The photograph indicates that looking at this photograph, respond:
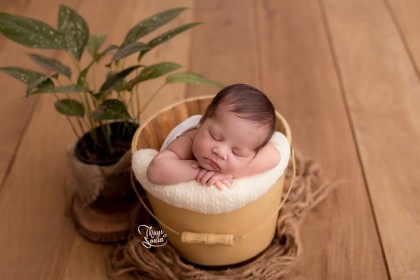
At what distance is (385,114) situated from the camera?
1.25 metres

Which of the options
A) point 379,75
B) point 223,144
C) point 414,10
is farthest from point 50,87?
point 414,10

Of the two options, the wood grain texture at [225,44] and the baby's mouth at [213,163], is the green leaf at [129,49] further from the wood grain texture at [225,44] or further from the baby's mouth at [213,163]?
the wood grain texture at [225,44]

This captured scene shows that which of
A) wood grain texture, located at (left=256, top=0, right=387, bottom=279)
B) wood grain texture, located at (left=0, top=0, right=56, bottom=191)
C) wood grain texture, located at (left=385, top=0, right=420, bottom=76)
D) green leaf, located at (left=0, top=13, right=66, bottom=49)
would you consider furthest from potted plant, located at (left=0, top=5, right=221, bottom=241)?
wood grain texture, located at (left=385, top=0, right=420, bottom=76)

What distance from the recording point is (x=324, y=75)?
1.41m

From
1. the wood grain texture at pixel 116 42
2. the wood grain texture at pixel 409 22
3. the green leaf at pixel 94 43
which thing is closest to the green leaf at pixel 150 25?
the green leaf at pixel 94 43

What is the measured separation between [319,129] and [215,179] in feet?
1.81

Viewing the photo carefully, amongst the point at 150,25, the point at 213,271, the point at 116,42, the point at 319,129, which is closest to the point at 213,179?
the point at 213,271

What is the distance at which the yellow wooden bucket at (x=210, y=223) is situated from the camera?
2.63 ft

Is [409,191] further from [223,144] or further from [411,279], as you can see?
[223,144]

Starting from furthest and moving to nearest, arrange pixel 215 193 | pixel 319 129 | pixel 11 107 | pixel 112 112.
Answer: pixel 11 107 → pixel 319 129 → pixel 112 112 → pixel 215 193

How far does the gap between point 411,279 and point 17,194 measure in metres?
0.89

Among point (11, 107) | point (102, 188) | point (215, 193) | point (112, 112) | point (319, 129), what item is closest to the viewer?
point (215, 193)

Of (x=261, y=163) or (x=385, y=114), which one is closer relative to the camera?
(x=261, y=163)

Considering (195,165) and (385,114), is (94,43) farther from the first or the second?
(385,114)
